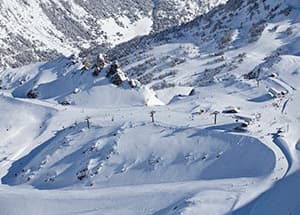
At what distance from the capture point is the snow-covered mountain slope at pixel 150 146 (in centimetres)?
5053

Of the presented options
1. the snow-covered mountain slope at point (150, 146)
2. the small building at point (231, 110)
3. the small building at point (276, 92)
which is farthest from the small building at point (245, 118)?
the small building at point (276, 92)

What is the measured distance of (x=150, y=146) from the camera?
60188 millimetres

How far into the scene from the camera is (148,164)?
57812 mm

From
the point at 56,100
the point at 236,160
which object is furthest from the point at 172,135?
the point at 56,100

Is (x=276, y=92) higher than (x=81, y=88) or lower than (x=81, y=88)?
lower

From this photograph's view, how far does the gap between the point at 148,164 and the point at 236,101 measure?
22098 mm

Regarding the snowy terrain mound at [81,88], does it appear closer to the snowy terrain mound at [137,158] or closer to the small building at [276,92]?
the snowy terrain mound at [137,158]

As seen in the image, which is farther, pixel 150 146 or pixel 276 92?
pixel 276 92

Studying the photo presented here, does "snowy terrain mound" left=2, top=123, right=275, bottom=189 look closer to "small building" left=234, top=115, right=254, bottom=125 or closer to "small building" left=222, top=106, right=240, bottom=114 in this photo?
"small building" left=234, top=115, right=254, bottom=125

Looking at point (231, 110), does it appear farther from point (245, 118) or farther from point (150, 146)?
point (150, 146)

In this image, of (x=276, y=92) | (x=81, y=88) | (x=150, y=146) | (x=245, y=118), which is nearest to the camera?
(x=150, y=146)

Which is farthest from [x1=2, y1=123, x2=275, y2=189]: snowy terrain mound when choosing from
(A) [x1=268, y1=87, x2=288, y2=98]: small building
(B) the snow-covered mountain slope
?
(A) [x1=268, y1=87, x2=288, y2=98]: small building

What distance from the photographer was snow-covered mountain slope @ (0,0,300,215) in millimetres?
50531

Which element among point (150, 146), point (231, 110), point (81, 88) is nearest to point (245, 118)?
point (231, 110)
